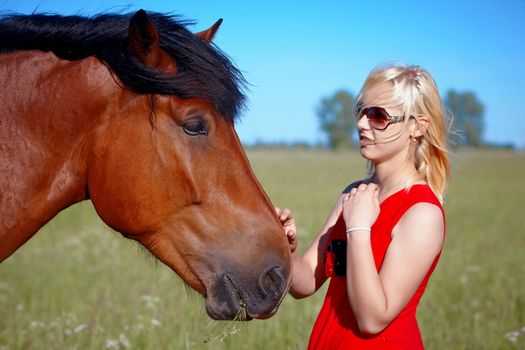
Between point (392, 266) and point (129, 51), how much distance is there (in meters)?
1.42

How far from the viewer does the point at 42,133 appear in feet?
7.03

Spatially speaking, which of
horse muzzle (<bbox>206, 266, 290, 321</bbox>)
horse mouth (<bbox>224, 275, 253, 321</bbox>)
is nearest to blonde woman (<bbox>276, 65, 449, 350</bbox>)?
horse muzzle (<bbox>206, 266, 290, 321</bbox>)

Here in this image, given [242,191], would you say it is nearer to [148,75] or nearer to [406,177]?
[148,75]

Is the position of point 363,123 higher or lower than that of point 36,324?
higher

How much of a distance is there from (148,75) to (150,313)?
3.71m

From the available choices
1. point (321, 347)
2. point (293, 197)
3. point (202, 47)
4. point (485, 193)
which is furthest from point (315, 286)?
point (485, 193)

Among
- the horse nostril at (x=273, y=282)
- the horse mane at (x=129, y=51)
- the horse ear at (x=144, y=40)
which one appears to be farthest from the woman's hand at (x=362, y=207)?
the horse ear at (x=144, y=40)

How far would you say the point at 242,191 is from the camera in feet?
6.96

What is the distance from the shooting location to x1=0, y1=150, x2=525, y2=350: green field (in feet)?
13.3

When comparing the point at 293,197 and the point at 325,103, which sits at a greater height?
the point at 293,197

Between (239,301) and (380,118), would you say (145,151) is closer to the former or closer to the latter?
(239,301)

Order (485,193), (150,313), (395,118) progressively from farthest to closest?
(485,193)
(150,313)
(395,118)

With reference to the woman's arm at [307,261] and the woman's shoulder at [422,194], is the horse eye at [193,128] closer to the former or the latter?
the woman's arm at [307,261]

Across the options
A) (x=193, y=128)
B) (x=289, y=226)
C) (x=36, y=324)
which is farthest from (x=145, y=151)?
(x=36, y=324)
